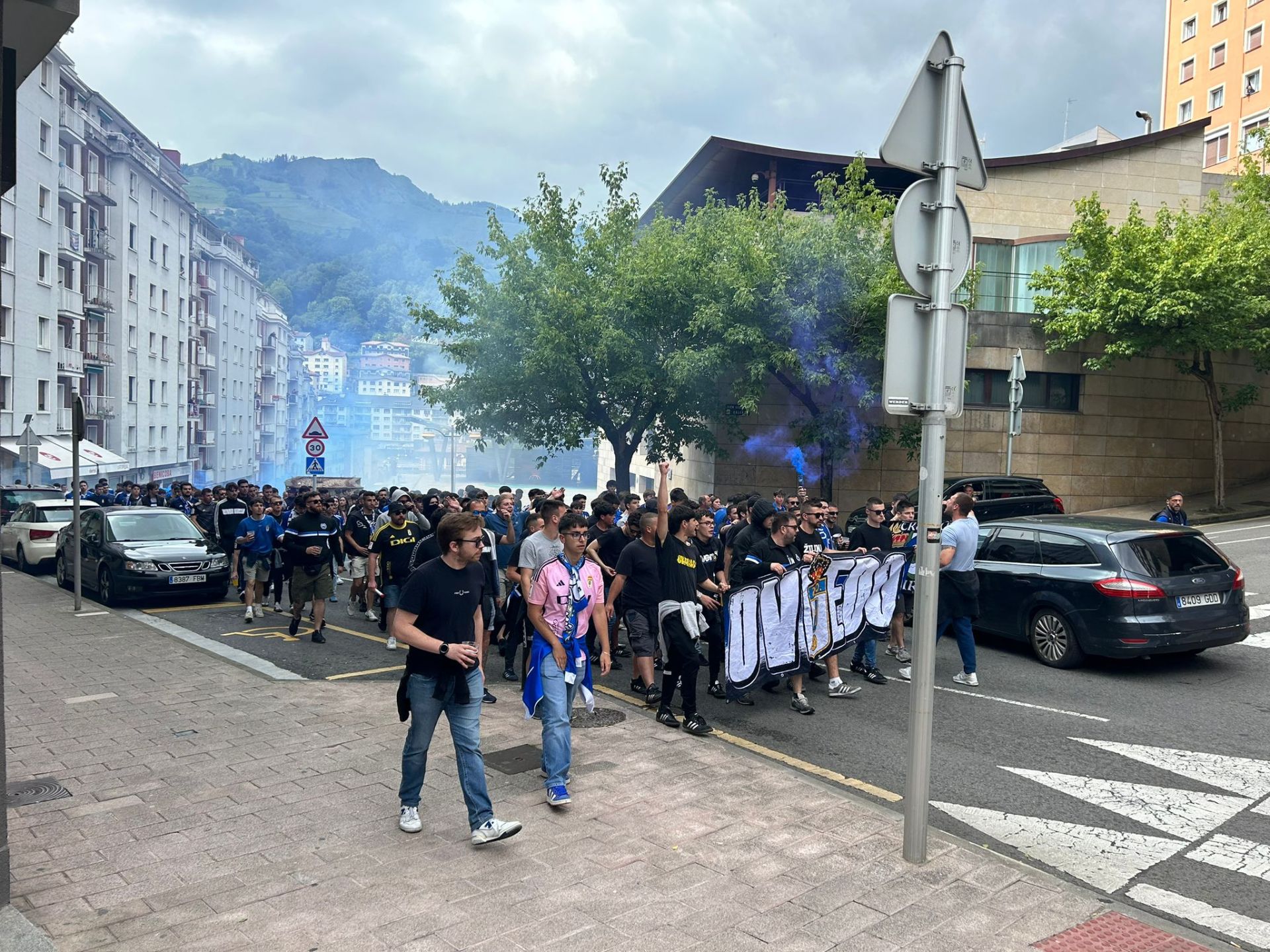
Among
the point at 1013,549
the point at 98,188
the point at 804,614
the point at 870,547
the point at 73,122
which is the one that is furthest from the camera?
the point at 98,188

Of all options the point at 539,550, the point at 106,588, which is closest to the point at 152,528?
the point at 106,588

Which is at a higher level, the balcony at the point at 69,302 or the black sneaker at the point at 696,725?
the balcony at the point at 69,302

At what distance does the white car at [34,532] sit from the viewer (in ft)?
60.3

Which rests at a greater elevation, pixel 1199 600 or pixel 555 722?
pixel 1199 600

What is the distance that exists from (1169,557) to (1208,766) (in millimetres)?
3227

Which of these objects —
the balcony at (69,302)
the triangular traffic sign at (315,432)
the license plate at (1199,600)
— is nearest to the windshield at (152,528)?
the triangular traffic sign at (315,432)

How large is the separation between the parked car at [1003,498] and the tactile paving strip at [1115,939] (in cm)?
1147

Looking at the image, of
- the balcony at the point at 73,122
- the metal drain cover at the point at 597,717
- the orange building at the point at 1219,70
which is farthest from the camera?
the orange building at the point at 1219,70

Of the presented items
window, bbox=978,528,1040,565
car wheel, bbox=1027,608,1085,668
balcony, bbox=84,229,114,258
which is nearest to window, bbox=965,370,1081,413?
window, bbox=978,528,1040,565

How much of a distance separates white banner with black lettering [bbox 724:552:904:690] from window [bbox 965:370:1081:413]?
19.6 meters

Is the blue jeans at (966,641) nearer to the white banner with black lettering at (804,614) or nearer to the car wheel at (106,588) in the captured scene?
the white banner with black lettering at (804,614)

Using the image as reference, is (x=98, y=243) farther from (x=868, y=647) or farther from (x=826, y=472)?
(x=868, y=647)

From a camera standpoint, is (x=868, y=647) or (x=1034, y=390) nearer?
(x=868, y=647)

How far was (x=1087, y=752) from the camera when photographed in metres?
6.93
